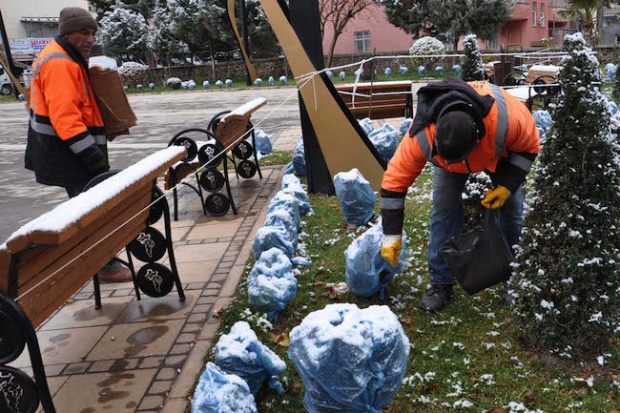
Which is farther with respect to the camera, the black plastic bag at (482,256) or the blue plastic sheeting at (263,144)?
the blue plastic sheeting at (263,144)

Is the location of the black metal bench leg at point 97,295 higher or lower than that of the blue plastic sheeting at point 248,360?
lower

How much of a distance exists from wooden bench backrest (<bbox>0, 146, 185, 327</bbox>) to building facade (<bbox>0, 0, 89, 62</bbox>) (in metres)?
38.8

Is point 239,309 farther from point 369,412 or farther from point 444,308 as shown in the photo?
point 369,412

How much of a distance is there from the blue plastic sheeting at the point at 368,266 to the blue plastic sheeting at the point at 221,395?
4.29 ft

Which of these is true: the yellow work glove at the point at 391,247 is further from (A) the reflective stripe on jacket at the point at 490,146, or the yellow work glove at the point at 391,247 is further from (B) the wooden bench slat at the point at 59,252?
(B) the wooden bench slat at the point at 59,252

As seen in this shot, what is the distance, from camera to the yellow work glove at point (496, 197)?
305 centimetres

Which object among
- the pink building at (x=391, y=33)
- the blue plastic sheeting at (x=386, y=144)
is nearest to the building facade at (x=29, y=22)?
the pink building at (x=391, y=33)

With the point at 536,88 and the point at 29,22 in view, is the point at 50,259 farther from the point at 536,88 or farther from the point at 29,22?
the point at 29,22

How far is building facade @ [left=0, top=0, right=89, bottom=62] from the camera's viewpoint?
38000 millimetres

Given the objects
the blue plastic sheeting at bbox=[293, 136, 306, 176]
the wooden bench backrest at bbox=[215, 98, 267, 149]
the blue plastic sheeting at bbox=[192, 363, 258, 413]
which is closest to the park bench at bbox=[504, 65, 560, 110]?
the blue plastic sheeting at bbox=[293, 136, 306, 176]

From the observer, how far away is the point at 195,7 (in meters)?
29.1

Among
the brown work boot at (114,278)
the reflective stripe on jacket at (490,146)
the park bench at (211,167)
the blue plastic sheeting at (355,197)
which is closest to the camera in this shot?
the reflective stripe on jacket at (490,146)


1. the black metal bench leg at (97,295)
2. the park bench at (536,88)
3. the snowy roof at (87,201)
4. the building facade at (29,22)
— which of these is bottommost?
the black metal bench leg at (97,295)

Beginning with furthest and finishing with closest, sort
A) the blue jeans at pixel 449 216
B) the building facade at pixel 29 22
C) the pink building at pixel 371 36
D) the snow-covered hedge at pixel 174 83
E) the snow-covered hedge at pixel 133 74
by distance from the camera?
the building facade at pixel 29 22, the pink building at pixel 371 36, the snow-covered hedge at pixel 133 74, the snow-covered hedge at pixel 174 83, the blue jeans at pixel 449 216
